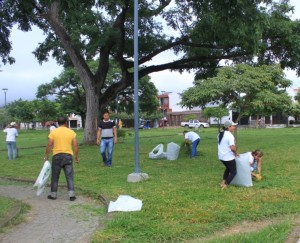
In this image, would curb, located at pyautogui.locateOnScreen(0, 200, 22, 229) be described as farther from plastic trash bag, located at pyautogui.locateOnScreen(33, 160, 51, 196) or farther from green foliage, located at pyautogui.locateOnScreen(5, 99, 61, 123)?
green foliage, located at pyautogui.locateOnScreen(5, 99, 61, 123)

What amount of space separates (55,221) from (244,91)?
31.9 ft

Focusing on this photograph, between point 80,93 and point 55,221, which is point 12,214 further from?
point 80,93

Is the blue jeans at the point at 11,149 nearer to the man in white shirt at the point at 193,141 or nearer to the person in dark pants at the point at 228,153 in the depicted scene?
the man in white shirt at the point at 193,141

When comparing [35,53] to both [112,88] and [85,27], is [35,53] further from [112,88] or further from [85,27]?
[85,27]

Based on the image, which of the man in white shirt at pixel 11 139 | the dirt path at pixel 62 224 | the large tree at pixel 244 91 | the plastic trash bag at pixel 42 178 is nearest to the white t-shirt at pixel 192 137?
the large tree at pixel 244 91

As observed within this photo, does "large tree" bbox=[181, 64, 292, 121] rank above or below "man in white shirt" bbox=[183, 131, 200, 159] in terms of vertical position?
above

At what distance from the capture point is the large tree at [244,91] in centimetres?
1476

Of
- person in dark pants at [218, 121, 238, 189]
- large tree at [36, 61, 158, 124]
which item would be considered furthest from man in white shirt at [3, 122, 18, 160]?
large tree at [36, 61, 158, 124]

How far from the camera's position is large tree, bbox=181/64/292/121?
14.8 m

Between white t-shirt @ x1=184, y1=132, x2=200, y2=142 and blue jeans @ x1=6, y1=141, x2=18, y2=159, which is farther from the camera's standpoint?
blue jeans @ x1=6, y1=141, x2=18, y2=159

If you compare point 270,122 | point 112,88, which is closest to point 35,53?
point 112,88

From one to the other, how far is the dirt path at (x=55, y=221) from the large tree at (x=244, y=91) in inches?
272

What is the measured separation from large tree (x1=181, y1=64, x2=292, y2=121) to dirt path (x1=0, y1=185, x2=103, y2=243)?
22.7ft

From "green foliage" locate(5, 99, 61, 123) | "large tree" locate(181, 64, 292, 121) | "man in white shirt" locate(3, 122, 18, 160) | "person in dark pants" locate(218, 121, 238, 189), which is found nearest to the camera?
"person in dark pants" locate(218, 121, 238, 189)
